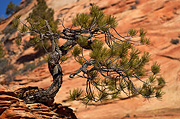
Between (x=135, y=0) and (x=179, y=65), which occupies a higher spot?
(x=135, y=0)

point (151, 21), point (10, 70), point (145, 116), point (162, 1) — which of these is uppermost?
point (162, 1)

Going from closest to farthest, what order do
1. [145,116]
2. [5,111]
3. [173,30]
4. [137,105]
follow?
[5,111], [145,116], [137,105], [173,30]

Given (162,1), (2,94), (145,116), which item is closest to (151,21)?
(162,1)

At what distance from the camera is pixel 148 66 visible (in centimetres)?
812

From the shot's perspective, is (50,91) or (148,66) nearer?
(50,91)

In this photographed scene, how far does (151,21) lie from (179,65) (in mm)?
4766

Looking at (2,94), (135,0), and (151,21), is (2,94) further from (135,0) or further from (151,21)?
(135,0)

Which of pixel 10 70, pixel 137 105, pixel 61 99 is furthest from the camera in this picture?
pixel 10 70

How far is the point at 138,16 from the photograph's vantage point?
1177 cm

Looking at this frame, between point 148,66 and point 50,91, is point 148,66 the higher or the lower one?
the higher one

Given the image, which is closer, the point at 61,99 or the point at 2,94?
the point at 2,94

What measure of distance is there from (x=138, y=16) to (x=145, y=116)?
862 centimetres

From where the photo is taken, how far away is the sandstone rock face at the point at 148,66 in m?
3.34

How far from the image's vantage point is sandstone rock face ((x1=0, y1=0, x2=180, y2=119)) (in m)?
3.34
